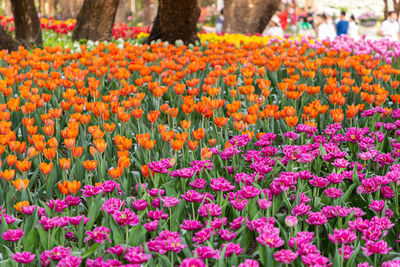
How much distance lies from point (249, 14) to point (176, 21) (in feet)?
13.2

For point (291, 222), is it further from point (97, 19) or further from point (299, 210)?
point (97, 19)

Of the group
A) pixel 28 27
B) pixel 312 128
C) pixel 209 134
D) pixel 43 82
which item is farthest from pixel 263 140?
pixel 28 27

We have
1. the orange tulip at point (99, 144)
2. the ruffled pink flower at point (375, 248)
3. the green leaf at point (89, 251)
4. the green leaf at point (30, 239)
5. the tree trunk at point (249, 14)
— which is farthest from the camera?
the tree trunk at point (249, 14)

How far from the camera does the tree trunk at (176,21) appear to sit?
9.08 metres

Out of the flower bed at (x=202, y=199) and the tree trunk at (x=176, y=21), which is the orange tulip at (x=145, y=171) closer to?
the flower bed at (x=202, y=199)

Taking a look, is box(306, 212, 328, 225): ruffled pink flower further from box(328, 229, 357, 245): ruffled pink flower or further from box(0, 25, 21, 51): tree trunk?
box(0, 25, 21, 51): tree trunk

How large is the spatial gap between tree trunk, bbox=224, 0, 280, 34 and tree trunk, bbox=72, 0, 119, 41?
3.92 meters

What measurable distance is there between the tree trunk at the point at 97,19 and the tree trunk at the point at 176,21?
117cm

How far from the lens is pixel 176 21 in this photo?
360 inches

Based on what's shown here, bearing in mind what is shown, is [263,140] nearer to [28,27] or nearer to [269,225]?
[269,225]

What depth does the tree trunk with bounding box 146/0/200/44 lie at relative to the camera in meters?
9.08

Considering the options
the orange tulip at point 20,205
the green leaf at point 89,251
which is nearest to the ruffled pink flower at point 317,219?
the green leaf at point 89,251

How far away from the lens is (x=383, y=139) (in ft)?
10.6

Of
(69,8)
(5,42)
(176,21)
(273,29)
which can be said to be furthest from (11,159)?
(69,8)
